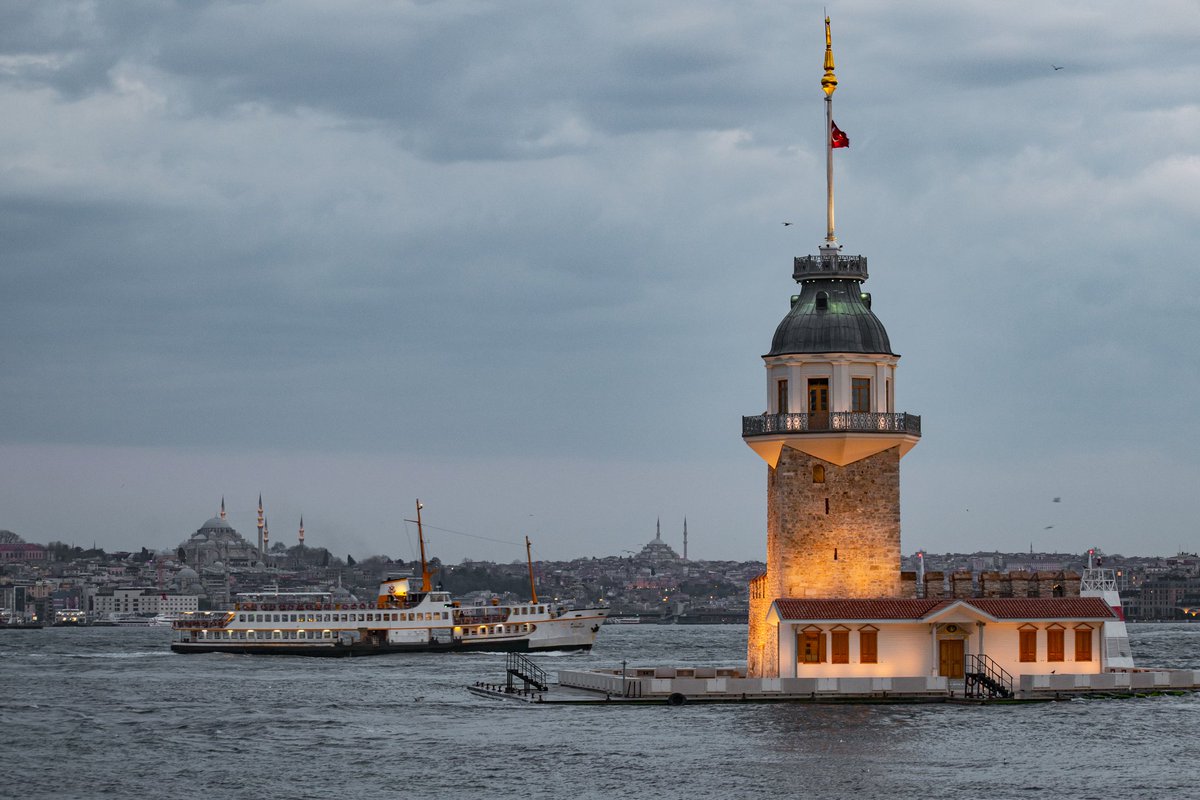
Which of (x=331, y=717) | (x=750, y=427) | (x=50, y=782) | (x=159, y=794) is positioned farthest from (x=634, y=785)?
Result: (x=331, y=717)

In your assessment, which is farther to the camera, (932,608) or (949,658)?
→ (949,658)

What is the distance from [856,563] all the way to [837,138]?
13987mm

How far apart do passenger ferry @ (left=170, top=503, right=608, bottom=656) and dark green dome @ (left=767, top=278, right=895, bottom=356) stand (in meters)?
66.8

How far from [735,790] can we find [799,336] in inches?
842

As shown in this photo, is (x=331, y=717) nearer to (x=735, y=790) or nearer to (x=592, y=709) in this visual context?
(x=592, y=709)

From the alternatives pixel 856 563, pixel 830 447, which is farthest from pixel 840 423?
pixel 856 563

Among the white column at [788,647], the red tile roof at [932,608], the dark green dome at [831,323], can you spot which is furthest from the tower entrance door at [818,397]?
the white column at [788,647]

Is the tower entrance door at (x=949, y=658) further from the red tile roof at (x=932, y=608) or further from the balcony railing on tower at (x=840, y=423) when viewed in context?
the balcony railing on tower at (x=840, y=423)

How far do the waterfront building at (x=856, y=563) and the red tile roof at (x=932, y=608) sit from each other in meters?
0.04

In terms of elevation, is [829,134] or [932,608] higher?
[829,134]

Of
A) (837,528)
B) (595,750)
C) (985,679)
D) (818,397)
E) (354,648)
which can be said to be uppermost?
(818,397)

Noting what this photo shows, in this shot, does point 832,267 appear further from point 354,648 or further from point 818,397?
point 354,648

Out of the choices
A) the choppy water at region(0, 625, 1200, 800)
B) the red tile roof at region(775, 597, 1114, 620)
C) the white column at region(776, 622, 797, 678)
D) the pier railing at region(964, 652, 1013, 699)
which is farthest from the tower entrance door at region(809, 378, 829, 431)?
the choppy water at region(0, 625, 1200, 800)

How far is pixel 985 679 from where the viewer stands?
64.0 m
